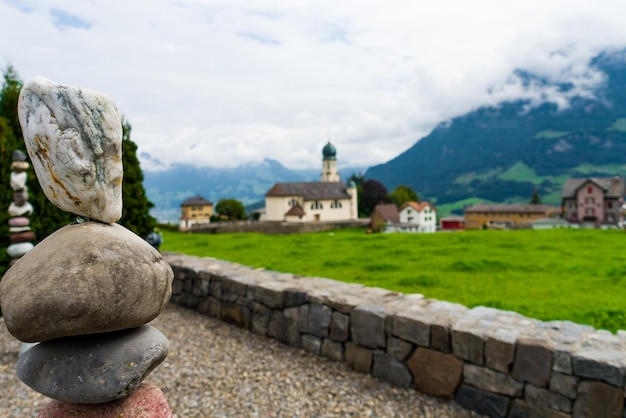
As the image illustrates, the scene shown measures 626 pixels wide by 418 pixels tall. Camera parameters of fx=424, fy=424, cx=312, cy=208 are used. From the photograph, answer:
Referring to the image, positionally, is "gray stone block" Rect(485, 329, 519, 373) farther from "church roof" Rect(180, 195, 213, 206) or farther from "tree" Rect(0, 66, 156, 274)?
"church roof" Rect(180, 195, 213, 206)

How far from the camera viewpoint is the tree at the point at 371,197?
67750 mm

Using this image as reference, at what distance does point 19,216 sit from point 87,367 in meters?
7.57

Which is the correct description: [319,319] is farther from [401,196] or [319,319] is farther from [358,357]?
[401,196]

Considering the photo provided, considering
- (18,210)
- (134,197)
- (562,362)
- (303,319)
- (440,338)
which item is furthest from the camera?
(134,197)

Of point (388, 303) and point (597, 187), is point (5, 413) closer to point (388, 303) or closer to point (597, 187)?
point (388, 303)

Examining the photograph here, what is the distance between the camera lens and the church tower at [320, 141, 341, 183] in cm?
6809

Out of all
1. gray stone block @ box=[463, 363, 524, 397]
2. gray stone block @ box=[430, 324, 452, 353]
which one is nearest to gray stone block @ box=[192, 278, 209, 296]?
gray stone block @ box=[430, 324, 452, 353]

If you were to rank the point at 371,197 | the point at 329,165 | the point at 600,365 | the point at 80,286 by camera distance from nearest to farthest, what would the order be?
the point at 80,286
the point at 600,365
the point at 371,197
the point at 329,165

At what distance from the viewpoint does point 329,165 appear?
68562 millimetres

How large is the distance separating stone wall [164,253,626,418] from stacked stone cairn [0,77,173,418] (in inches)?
146

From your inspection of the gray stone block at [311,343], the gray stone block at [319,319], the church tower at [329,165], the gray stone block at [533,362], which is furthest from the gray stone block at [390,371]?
the church tower at [329,165]

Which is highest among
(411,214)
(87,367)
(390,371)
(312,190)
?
(312,190)

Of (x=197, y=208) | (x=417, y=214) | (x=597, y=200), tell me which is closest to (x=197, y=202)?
(x=197, y=208)

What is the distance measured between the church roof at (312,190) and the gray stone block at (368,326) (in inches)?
1848
